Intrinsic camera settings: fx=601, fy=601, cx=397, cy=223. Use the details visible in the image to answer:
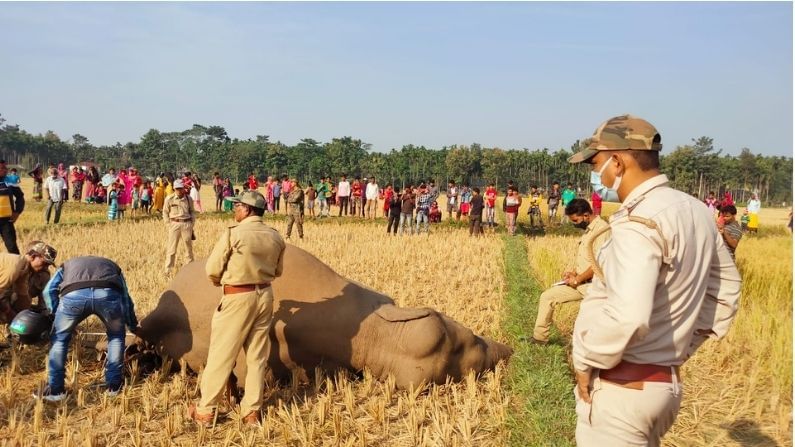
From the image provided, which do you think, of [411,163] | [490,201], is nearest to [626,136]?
[490,201]

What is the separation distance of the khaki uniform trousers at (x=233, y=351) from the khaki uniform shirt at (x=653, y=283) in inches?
115

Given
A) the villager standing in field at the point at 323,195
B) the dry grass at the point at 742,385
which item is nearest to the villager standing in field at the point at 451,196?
the villager standing in field at the point at 323,195

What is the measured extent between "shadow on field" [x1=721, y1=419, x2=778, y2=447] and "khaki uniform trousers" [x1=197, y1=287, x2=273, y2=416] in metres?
3.67

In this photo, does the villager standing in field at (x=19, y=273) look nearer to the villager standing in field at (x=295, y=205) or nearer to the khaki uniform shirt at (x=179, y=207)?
the khaki uniform shirt at (x=179, y=207)

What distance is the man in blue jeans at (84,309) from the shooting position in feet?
16.3

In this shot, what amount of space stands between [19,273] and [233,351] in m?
2.45

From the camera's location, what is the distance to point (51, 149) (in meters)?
80.0

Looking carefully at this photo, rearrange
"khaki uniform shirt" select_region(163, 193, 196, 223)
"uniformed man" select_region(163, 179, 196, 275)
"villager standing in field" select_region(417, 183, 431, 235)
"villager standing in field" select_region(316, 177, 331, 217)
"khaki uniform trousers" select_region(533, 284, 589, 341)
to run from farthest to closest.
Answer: "villager standing in field" select_region(316, 177, 331, 217)
"villager standing in field" select_region(417, 183, 431, 235)
"khaki uniform shirt" select_region(163, 193, 196, 223)
"uniformed man" select_region(163, 179, 196, 275)
"khaki uniform trousers" select_region(533, 284, 589, 341)

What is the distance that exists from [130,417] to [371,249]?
30.6 feet

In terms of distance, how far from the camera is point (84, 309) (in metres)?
5.07

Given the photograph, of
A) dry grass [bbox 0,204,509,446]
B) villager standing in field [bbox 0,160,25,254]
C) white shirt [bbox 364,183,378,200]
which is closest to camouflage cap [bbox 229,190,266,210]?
dry grass [bbox 0,204,509,446]

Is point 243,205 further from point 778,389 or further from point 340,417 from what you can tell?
point 778,389

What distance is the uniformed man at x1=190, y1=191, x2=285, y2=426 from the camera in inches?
183

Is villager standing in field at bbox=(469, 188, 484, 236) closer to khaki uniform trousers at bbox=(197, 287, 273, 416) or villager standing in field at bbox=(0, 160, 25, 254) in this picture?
villager standing in field at bbox=(0, 160, 25, 254)
